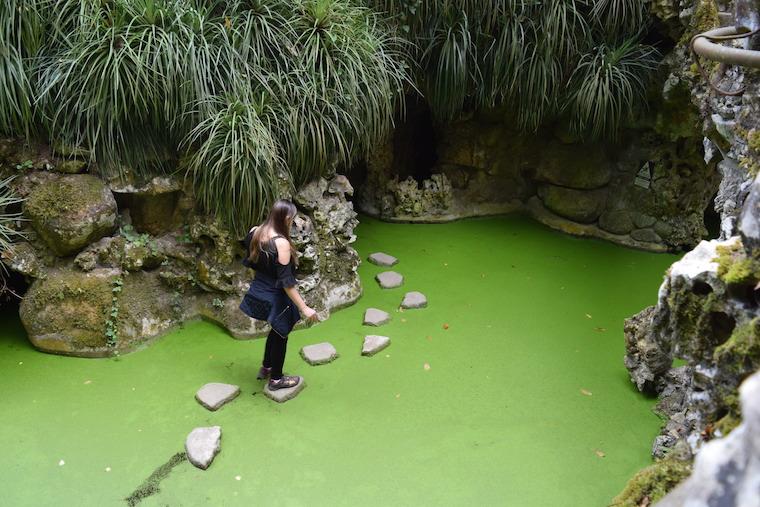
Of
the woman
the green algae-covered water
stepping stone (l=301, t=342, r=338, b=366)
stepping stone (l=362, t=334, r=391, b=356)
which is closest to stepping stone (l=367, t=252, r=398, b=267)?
the green algae-covered water

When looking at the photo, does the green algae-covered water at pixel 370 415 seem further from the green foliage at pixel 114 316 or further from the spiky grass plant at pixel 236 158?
the spiky grass plant at pixel 236 158

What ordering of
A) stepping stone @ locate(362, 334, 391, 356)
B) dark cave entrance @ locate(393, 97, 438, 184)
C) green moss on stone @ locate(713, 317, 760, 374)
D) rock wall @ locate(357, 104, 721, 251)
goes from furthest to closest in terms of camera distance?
1. dark cave entrance @ locate(393, 97, 438, 184)
2. rock wall @ locate(357, 104, 721, 251)
3. stepping stone @ locate(362, 334, 391, 356)
4. green moss on stone @ locate(713, 317, 760, 374)

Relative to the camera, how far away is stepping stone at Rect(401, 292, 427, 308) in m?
4.04

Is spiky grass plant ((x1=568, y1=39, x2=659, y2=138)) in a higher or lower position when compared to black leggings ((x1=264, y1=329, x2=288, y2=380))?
higher

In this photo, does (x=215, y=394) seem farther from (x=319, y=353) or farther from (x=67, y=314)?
(x=67, y=314)

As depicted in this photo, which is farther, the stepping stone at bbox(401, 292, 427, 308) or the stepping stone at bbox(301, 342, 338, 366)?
Result: the stepping stone at bbox(401, 292, 427, 308)

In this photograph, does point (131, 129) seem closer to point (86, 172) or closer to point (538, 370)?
point (86, 172)

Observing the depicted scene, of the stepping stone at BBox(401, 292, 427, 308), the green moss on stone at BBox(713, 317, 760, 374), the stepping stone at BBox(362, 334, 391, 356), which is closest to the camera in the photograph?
the green moss on stone at BBox(713, 317, 760, 374)

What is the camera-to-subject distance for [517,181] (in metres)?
5.68

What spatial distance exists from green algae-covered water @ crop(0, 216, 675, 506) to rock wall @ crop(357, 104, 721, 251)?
1165mm

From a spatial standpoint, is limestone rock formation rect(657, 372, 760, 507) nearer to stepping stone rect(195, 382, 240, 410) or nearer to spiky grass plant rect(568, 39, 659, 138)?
stepping stone rect(195, 382, 240, 410)

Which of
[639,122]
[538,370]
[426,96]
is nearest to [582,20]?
[639,122]

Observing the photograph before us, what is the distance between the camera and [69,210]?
3307 mm

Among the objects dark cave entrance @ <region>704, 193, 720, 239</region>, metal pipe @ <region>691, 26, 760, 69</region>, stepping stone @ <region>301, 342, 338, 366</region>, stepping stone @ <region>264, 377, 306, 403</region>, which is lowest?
stepping stone @ <region>264, 377, 306, 403</region>
